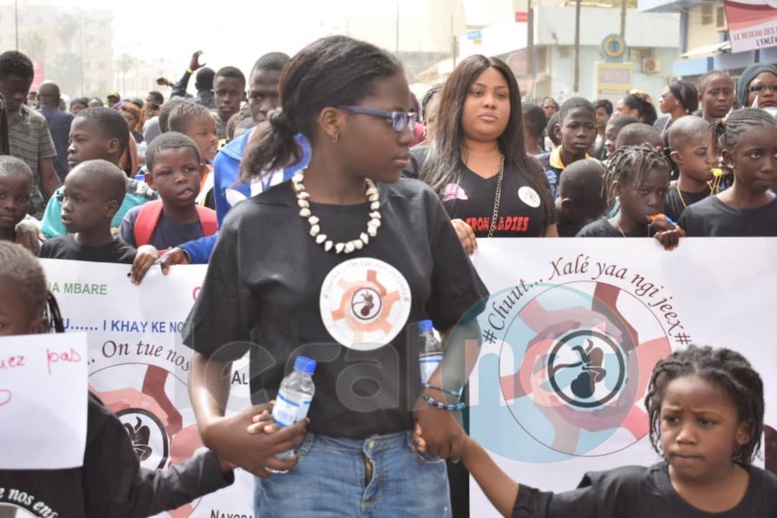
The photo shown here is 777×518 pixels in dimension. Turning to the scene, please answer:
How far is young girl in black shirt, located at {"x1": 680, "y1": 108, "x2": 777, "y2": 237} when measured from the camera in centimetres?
448

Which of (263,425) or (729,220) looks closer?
(263,425)

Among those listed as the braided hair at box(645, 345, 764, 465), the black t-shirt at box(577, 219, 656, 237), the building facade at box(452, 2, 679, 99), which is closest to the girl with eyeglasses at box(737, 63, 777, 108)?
the black t-shirt at box(577, 219, 656, 237)

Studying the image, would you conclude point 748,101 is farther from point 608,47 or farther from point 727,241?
point 608,47

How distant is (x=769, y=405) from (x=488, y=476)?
2.09 meters

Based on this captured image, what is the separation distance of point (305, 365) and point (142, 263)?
6.59 ft

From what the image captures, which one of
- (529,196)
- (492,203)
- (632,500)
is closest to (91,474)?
(632,500)

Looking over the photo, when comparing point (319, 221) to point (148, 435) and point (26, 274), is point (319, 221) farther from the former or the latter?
point (148, 435)

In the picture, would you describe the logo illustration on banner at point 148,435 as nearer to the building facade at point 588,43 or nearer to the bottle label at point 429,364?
the bottle label at point 429,364

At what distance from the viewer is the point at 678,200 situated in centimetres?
568

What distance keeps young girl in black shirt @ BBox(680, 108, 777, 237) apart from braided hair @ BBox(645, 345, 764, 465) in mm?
A: 1775

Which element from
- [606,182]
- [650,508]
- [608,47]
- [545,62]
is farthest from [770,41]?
[545,62]

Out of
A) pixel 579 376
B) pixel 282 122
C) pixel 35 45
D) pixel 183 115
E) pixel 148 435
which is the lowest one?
pixel 148 435

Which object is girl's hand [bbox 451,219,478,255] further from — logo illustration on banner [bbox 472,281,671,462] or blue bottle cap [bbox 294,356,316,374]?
blue bottle cap [bbox 294,356,316,374]

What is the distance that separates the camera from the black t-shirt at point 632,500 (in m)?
2.65
